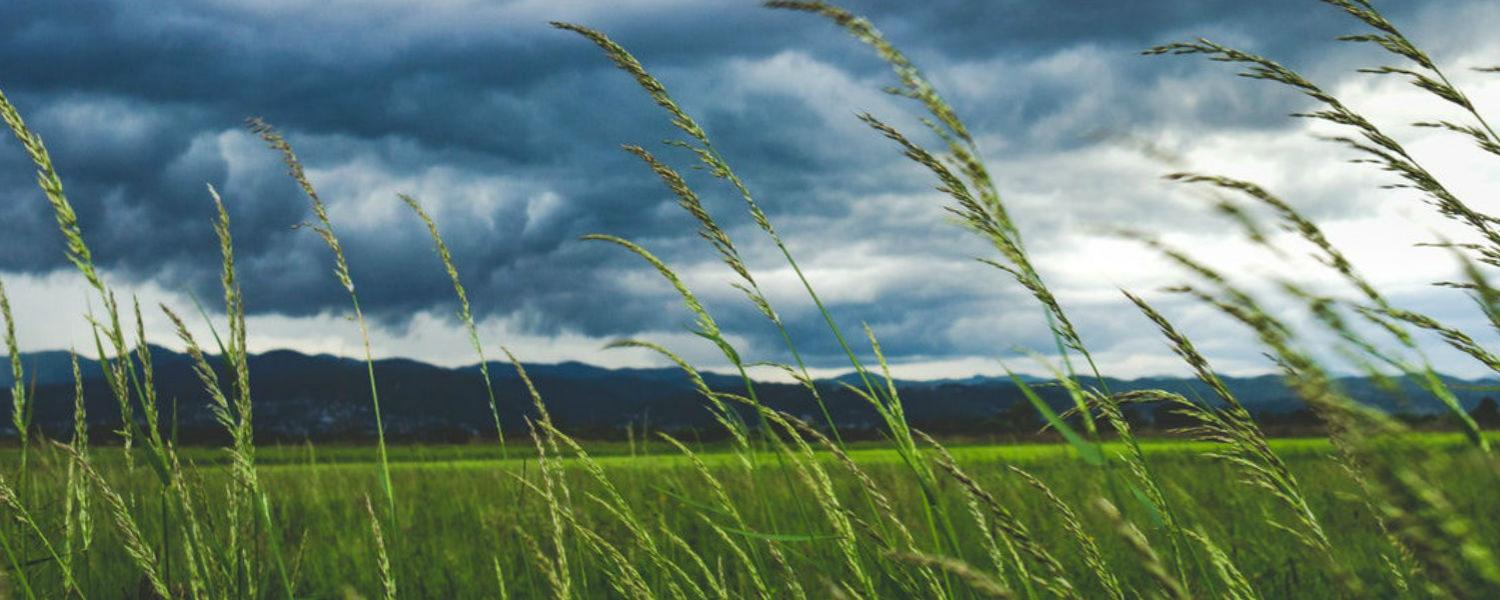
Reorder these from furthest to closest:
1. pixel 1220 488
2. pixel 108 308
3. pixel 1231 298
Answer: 1. pixel 1220 488
2. pixel 108 308
3. pixel 1231 298

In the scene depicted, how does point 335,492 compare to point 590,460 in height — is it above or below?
below

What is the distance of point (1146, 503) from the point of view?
158 centimetres

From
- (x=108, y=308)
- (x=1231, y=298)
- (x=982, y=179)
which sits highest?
(x=982, y=179)

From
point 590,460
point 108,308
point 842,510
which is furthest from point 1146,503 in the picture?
point 108,308

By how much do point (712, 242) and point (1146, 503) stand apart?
3.31 feet

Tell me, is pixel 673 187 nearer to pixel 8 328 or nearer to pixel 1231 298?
pixel 1231 298

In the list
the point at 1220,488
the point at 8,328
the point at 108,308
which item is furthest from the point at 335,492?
the point at 1220,488

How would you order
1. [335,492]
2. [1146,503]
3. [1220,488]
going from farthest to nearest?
[335,492]
[1220,488]
[1146,503]

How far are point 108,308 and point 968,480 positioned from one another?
176 centimetres

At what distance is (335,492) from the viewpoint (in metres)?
A: 8.25

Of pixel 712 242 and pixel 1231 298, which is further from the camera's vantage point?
pixel 712 242

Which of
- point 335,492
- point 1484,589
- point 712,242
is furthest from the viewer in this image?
point 335,492

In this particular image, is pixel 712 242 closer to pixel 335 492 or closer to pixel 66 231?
pixel 66 231

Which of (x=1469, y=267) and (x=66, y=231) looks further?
(x=66, y=231)
